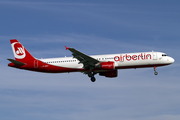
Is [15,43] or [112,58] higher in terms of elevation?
[15,43]

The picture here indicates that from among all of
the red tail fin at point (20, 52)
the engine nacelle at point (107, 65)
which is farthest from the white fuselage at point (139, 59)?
the red tail fin at point (20, 52)

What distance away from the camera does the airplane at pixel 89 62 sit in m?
48.7

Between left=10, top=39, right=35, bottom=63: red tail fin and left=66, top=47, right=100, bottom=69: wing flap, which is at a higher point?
left=10, top=39, right=35, bottom=63: red tail fin

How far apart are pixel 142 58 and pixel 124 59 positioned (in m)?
3.11

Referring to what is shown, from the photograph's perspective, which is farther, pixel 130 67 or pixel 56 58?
pixel 56 58

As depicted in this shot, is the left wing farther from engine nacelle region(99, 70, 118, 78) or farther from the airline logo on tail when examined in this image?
the airline logo on tail

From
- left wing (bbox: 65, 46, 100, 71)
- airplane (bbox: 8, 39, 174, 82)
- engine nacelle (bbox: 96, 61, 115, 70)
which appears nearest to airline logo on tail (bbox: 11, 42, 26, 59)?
airplane (bbox: 8, 39, 174, 82)

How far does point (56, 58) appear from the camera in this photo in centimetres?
5259

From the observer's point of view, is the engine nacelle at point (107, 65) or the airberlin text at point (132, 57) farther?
the airberlin text at point (132, 57)

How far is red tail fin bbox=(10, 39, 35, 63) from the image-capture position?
53.6 metres

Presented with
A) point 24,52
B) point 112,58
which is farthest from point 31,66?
point 112,58

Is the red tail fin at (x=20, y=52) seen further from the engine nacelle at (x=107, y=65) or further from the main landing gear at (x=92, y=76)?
the engine nacelle at (x=107, y=65)

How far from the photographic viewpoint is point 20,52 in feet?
178

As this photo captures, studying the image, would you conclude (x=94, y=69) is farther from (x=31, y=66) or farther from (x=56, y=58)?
(x=31, y=66)
